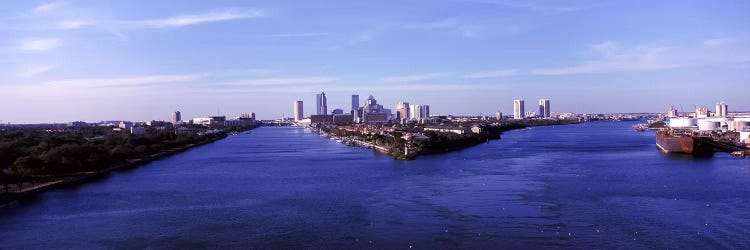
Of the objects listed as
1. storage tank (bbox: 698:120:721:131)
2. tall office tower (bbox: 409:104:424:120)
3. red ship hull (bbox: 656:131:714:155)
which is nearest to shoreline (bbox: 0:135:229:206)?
red ship hull (bbox: 656:131:714:155)

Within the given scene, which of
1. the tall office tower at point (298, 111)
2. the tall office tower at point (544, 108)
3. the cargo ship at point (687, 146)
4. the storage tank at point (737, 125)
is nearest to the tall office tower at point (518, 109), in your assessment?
the tall office tower at point (544, 108)

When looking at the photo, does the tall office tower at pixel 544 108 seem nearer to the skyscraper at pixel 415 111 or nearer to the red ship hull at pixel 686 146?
the skyscraper at pixel 415 111

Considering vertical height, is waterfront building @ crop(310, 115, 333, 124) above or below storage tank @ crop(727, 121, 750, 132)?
above

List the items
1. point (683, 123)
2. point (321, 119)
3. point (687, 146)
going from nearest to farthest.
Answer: point (687, 146) < point (683, 123) < point (321, 119)

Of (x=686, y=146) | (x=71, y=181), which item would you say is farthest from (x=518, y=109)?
(x=71, y=181)

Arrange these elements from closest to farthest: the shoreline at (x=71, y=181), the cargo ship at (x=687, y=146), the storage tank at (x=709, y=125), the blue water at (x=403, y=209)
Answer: the blue water at (x=403, y=209)
the shoreline at (x=71, y=181)
the cargo ship at (x=687, y=146)
the storage tank at (x=709, y=125)

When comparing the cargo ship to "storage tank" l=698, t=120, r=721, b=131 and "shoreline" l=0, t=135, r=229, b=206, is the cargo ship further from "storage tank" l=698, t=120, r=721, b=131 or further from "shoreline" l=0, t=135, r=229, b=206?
"storage tank" l=698, t=120, r=721, b=131

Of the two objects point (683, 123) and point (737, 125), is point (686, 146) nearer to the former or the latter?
point (737, 125)

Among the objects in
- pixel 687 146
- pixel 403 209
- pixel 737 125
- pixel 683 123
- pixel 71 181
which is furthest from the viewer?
pixel 683 123
